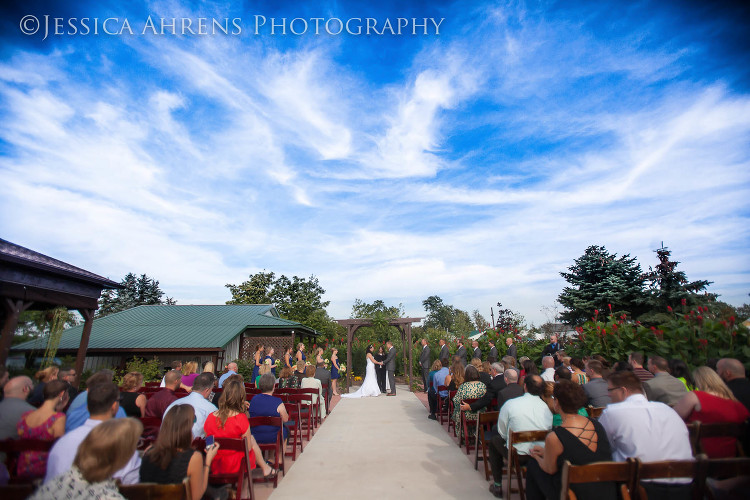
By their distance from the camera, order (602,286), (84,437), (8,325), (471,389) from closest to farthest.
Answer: (84,437), (471,389), (8,325), (602,286)

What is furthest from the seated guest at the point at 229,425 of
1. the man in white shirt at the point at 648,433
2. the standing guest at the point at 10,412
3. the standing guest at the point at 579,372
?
the standing guest at the point at 579,372

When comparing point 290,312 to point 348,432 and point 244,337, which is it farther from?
point 348,432

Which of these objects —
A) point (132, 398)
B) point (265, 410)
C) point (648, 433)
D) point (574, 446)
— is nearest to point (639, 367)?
point (648, 433)

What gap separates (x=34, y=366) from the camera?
11.6 meters

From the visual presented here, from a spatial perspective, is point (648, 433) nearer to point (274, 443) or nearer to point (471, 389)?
point (471, 389)

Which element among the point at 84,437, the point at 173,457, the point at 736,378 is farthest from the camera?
the point at 736,378

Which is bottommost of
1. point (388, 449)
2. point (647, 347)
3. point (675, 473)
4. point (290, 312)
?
point (388, 449)

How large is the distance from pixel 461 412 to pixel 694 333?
14.0 feet

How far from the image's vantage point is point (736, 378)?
3.67 metres

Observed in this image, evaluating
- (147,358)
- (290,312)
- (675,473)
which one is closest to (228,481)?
(675,473)

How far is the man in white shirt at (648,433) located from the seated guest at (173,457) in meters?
3.31

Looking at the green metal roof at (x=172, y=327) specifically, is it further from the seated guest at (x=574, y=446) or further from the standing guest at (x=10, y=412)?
the seated guest at (x=574, y=446)

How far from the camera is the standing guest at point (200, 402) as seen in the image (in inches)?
161

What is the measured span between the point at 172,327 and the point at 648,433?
1905 centimetres
